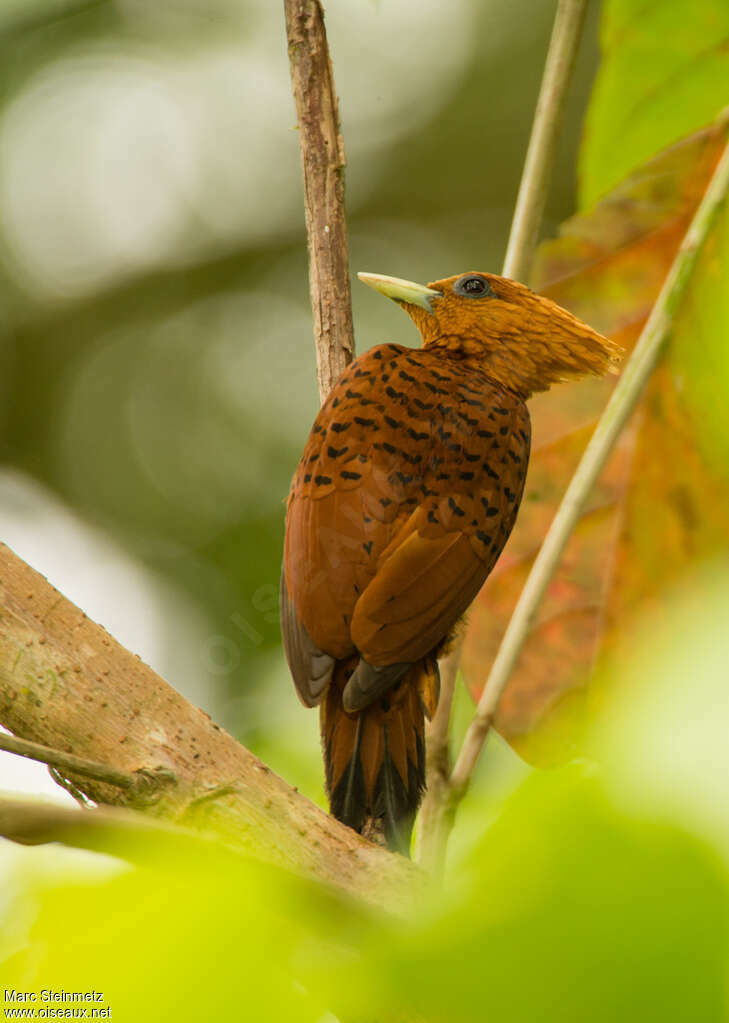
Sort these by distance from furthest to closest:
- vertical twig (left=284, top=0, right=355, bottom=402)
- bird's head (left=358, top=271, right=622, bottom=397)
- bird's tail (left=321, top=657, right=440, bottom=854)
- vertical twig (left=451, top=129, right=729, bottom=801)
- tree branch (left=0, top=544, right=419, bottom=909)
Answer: bird's head (left=358, top=271, right=622, bottom=397) → vertical twig (left=284, top=0, right=355, bottom=402) → bird's tail (left=321, top=657, right=440, bottom=854) → vertical twig (left=451, top=129, right=729, bottom=801) → tree branch (left=0, top=544, right=419, bottom=909)

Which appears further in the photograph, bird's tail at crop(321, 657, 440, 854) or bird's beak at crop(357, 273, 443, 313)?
bird's beak at crop(357, 273, 443, 313)

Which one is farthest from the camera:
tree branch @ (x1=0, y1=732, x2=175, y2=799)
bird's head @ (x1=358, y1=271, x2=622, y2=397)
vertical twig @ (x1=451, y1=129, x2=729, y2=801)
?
bird's head @ (x1=358, y1=271, x2=622, y2=397)

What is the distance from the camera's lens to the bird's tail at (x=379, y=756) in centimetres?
157

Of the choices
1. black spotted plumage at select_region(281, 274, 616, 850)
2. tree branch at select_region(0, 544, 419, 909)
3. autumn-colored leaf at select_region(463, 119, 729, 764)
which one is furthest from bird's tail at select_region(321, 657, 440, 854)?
tree branch at select_region(0, 544, 419, 909)

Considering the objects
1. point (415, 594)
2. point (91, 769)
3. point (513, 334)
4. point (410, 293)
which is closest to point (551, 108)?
point (513, 334)

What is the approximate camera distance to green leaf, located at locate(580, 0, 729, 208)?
1495mm

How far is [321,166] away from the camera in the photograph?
5.77ft

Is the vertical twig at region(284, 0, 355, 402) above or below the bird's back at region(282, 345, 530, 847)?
above

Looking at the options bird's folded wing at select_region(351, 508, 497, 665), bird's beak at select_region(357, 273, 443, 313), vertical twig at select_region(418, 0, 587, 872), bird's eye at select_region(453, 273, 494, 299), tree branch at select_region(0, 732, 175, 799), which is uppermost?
bird's beak at select_region(357, 273, 443, 313)

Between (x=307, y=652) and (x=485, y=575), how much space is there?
0.33m

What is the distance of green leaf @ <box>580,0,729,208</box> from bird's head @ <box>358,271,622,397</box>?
1.34 feet

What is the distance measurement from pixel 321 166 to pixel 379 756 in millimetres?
984

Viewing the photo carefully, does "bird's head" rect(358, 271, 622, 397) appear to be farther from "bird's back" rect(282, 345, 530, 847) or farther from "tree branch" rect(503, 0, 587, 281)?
"tree branch" rect(503, 0, 587, 281)

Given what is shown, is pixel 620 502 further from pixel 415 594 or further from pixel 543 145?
pixel 543 145
